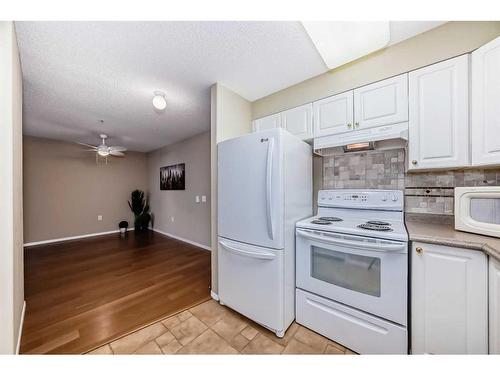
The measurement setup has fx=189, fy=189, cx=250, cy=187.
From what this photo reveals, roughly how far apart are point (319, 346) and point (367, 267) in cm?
68

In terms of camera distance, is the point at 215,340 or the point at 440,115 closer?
the point at 440,115

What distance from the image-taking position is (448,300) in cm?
106

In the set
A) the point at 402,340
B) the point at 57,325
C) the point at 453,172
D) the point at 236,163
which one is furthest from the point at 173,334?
the point at 453,172

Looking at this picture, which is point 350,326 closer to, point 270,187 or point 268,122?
point 270,187

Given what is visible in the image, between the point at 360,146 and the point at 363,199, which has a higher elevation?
the point at 360,146

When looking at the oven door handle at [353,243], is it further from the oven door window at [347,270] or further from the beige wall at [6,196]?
the beige wall at [6,196]

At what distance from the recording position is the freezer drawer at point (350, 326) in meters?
1.19

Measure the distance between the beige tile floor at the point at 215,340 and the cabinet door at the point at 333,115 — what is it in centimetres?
170

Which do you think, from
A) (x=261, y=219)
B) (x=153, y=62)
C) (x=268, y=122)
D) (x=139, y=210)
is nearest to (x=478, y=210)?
(x=261, y=219)

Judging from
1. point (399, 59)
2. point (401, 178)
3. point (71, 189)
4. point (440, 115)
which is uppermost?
point (399, 59)

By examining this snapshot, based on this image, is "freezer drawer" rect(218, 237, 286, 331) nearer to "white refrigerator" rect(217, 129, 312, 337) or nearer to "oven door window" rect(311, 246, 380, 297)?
"white refrigerator" rect(217, 129, 312, 337)

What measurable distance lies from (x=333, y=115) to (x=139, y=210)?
5132mm

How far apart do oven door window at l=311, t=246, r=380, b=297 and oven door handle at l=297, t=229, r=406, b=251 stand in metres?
0.08

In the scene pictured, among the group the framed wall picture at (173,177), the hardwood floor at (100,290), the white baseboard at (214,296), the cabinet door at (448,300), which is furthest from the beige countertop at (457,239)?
the framed wall picture at (173,177)
